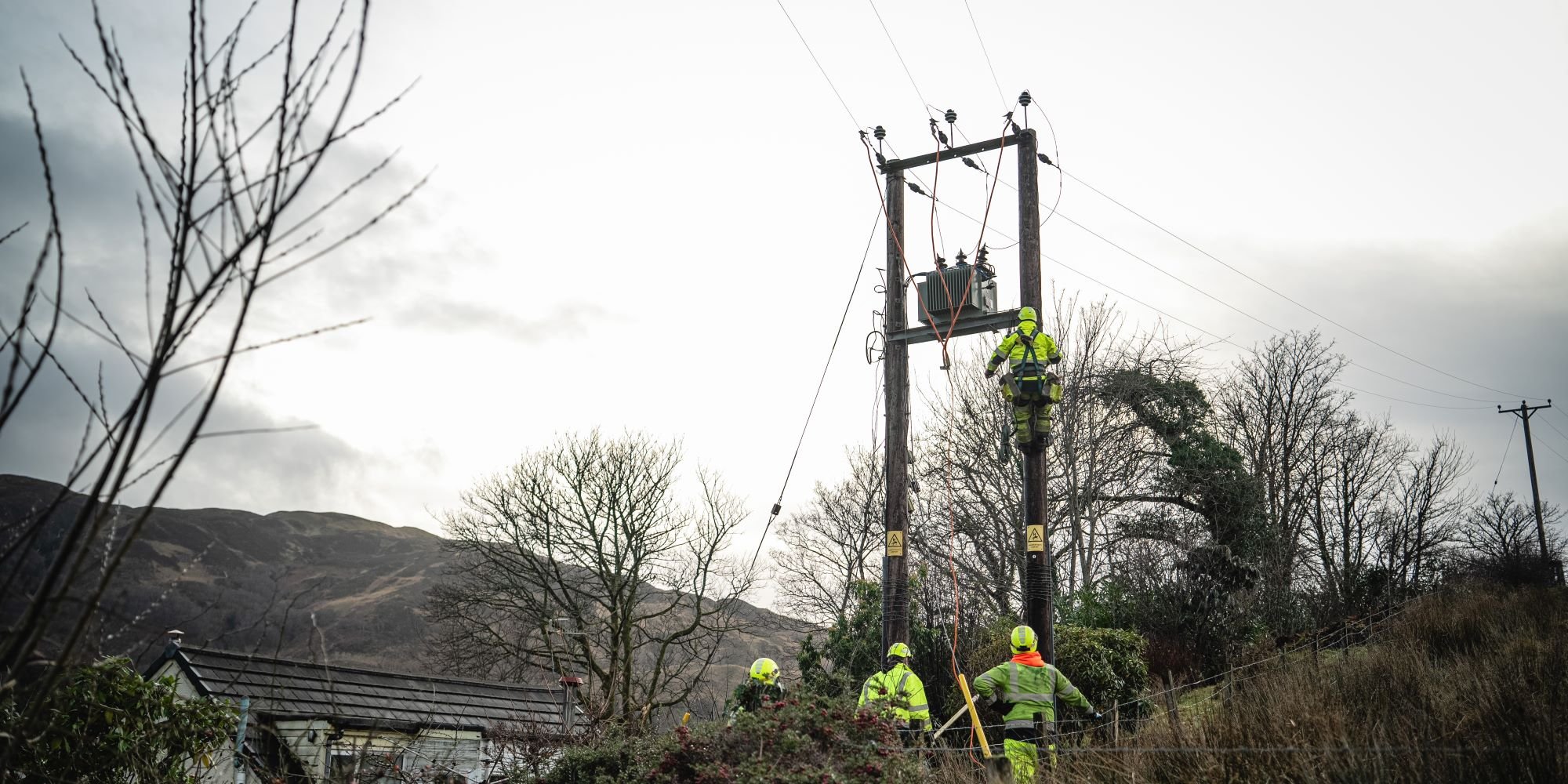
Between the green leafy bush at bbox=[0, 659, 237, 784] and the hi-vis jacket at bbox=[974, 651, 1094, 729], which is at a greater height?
the hi-vis jacket at bbox=[974, 651, 1094, 729]

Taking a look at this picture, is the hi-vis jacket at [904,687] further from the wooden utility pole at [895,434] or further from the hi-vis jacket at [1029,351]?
the hi-vis jacket at [1029,351]

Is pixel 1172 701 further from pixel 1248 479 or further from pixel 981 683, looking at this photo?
pixel 1248 479

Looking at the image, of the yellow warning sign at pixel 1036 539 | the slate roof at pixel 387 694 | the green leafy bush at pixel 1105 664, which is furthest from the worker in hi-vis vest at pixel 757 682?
the green leafy bush at pixel 1105 664

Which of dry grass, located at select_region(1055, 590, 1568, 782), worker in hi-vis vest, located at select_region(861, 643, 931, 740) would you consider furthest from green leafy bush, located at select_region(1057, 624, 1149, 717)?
dry grass, located at select_region(1055, 590, 1568, 782)

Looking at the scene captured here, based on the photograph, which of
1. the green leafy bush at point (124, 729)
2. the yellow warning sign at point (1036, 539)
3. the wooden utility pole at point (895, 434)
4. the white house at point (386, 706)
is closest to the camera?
the green leafy bush at point (124, 729)

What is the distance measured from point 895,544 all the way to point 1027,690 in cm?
226

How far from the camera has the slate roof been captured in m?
15.9

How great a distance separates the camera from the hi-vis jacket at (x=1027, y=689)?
9578 millimetres

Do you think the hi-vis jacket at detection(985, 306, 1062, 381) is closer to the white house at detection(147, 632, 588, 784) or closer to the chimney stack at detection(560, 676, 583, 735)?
the white house at detection(147, 632, 588, 784)

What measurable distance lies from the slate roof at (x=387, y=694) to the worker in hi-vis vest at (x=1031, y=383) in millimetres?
7851

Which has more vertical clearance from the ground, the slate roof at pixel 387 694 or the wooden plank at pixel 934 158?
the wooden plank at pixel 934 158

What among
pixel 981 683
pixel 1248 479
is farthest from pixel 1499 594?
pixel 981 683

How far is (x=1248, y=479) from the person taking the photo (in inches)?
923

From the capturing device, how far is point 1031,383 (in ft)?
35.3
